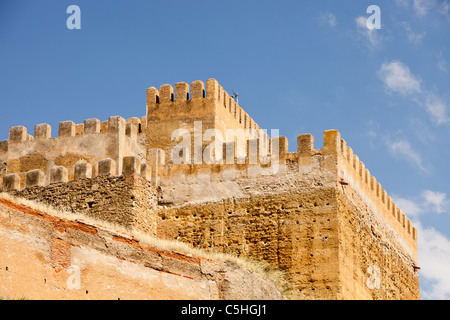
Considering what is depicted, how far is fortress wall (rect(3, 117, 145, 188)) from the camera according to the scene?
27281 mm

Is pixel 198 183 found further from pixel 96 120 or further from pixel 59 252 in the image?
pixel 59 252

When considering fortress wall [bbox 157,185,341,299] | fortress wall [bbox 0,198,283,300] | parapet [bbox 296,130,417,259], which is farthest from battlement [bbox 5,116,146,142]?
fortress wall [bbox 0,198,283,300]

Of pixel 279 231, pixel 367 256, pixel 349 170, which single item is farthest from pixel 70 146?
pixel 367 256

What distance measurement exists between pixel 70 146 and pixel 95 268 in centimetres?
926

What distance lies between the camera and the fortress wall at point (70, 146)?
27.3 m

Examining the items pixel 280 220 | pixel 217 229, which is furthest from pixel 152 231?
pixel 280 220

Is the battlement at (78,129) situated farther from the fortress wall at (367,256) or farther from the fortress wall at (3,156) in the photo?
the fortress wall at (367,256)

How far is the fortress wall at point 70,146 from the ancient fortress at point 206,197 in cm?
4

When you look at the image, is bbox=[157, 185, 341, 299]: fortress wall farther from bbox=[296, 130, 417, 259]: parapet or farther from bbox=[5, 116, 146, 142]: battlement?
bbox=[5, 116, 146, 142]: battlement

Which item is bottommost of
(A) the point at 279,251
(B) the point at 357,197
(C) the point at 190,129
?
(A) the point at 279,251

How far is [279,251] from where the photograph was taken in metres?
23.6

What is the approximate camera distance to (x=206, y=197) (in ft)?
81.7

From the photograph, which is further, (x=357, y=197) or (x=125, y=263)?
(x=357, y=197)
